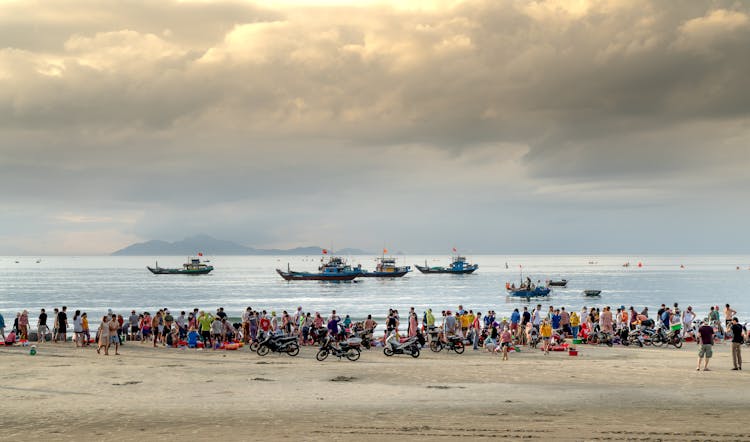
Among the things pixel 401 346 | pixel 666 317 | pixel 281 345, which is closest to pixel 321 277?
pixel 666 317

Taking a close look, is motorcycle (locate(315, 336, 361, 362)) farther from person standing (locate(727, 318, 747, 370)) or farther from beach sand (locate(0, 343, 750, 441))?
person standing (locate(727, 318, 747, 370))

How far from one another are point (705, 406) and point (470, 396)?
241 inches

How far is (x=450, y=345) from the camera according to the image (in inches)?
1197

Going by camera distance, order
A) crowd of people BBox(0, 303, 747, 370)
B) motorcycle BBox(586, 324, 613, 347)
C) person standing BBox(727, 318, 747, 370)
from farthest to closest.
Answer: motorcycle BBox(586, 324, 613, 347) < crowd of people BBox(0, 303, 747, 370) < person standing BBox(727, 318, 747, 370)

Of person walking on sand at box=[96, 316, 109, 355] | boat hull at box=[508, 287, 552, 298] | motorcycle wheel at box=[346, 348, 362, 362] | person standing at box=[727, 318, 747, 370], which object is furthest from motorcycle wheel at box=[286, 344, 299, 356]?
boat hull at box=[508, 287, 552, 298]

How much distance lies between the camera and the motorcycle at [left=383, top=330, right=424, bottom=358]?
28.5m

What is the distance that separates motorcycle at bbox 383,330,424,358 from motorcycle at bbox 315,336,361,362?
1.90 meters

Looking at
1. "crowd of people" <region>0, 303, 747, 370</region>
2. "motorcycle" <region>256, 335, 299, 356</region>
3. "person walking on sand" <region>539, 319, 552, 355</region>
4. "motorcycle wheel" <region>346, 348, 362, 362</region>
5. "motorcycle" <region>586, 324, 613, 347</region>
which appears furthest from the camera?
"motorcycle" <region>586, 324, 613, 347</region>

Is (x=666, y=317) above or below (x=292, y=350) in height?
above

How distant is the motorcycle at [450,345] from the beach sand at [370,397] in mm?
1947

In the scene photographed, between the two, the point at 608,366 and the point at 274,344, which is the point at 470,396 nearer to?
the point at 608,366

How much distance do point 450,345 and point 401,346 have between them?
106 inches

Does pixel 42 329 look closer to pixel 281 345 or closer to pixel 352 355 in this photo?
pixel 281 345

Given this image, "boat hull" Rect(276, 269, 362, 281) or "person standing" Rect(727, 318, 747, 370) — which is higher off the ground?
"boat hull" Rect(276, 269, 362, 281)
